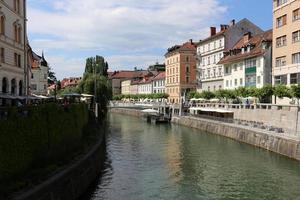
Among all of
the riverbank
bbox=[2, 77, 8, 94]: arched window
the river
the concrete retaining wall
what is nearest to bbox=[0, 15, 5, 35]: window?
bbox=[2, 77, 8, 94]: arched window

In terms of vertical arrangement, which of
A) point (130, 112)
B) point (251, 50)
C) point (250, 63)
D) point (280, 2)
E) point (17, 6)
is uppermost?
point (280, 2)

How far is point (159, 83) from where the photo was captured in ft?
473

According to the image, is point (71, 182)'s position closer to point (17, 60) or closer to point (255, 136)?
point (17, 60)

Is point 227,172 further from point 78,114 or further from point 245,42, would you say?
point 245,42

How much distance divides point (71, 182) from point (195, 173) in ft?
42.4

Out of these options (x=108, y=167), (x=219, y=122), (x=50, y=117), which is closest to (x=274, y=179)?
(x=108, y=167)

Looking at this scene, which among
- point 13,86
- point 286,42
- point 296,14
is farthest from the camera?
point 286,42

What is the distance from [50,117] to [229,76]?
199 feet

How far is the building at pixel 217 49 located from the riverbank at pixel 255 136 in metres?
15.5

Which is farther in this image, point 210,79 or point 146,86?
point 146,86

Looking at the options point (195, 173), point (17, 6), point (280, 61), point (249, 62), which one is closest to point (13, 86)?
point (17, 6)

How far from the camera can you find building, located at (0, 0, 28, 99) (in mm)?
38938

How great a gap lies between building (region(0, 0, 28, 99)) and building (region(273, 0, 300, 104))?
30685mm

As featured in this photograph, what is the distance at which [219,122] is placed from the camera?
6322 centimetres
